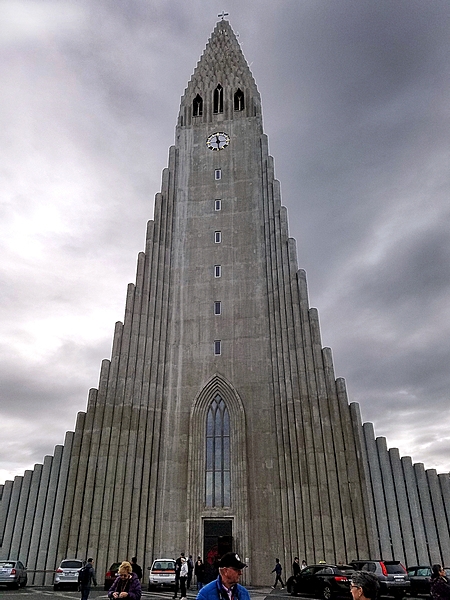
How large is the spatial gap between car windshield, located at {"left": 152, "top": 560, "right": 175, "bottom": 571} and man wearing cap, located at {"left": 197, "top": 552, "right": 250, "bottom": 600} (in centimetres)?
2160

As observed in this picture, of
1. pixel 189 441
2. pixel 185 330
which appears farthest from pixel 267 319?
pixel 189 441

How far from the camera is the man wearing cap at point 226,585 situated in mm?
4281

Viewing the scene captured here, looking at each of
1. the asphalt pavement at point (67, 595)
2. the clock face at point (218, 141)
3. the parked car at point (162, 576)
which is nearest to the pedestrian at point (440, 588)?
the asphalt pavement at point (67, 595)

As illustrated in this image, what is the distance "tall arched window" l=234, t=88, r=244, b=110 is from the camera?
4450 centimetres

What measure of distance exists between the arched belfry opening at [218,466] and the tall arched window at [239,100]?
25.9m

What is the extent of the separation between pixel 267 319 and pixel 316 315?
344 cm

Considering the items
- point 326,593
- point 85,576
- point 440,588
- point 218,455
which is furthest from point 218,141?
point 440,588

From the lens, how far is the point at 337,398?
2991 centimetres

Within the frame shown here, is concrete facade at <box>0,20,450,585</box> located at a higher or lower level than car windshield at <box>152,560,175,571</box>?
higher

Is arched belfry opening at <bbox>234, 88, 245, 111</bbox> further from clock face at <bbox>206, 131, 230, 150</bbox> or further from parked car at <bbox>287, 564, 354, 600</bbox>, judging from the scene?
parked car at <bbox>287, 564, 354, 600</bbox>

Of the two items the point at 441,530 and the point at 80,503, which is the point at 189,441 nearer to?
the point at 80,503

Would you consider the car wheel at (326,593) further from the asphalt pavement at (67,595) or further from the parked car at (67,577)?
the parked car at (67,577)

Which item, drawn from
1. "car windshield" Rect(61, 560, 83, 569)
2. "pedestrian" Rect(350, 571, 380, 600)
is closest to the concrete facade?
"car windshield" Rect(61, 560, 83, 569)

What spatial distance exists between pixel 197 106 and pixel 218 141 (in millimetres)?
5953
